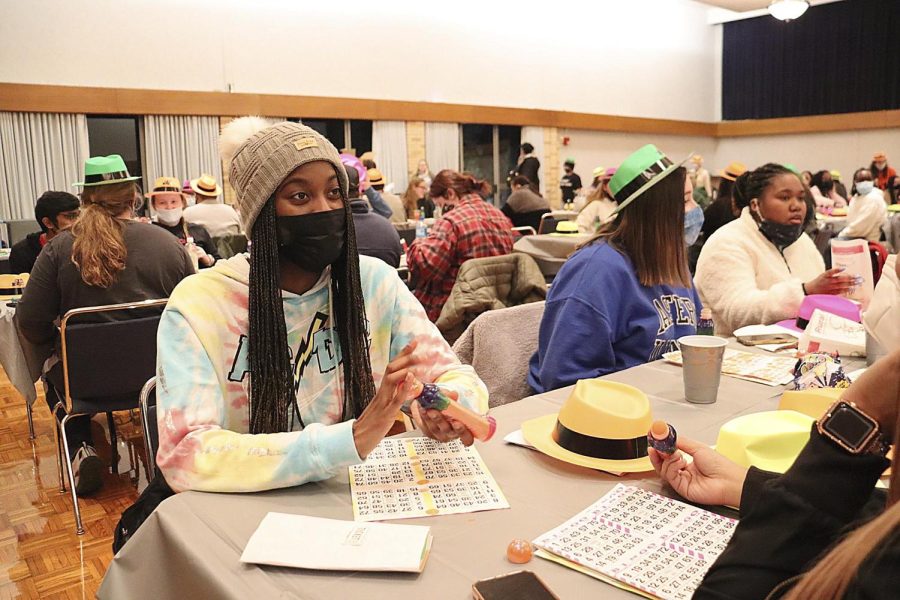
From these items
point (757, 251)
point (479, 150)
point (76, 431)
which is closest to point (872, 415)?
point (757, 251)

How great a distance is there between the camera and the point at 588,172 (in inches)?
584

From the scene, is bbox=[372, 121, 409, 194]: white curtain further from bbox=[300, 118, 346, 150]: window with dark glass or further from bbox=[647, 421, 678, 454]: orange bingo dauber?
bbox=[647, 421, 678, 454]: orange bingo dauber

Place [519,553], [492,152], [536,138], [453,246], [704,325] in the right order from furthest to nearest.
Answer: [536,138] < [492,152] < [453,246] < [704,325] < [519,553]

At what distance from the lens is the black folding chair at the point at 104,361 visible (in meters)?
3.01

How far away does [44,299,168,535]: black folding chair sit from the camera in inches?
119

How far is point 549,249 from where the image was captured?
20.1 ft

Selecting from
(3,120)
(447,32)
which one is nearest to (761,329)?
(3,120)

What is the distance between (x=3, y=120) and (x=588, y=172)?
10.4m

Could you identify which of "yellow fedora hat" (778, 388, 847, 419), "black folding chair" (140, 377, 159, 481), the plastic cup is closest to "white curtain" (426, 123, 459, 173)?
"black folding chair" (140, 377, 159, 481)

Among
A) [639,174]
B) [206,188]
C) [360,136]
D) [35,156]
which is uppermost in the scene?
[360,136]

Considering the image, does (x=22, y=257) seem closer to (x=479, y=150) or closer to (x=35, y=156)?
(x=35, y=156)

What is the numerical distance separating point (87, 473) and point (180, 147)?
7040mm

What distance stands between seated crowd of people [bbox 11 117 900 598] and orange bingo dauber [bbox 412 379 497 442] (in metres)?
0.03

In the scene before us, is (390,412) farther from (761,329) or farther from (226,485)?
(761,329)
